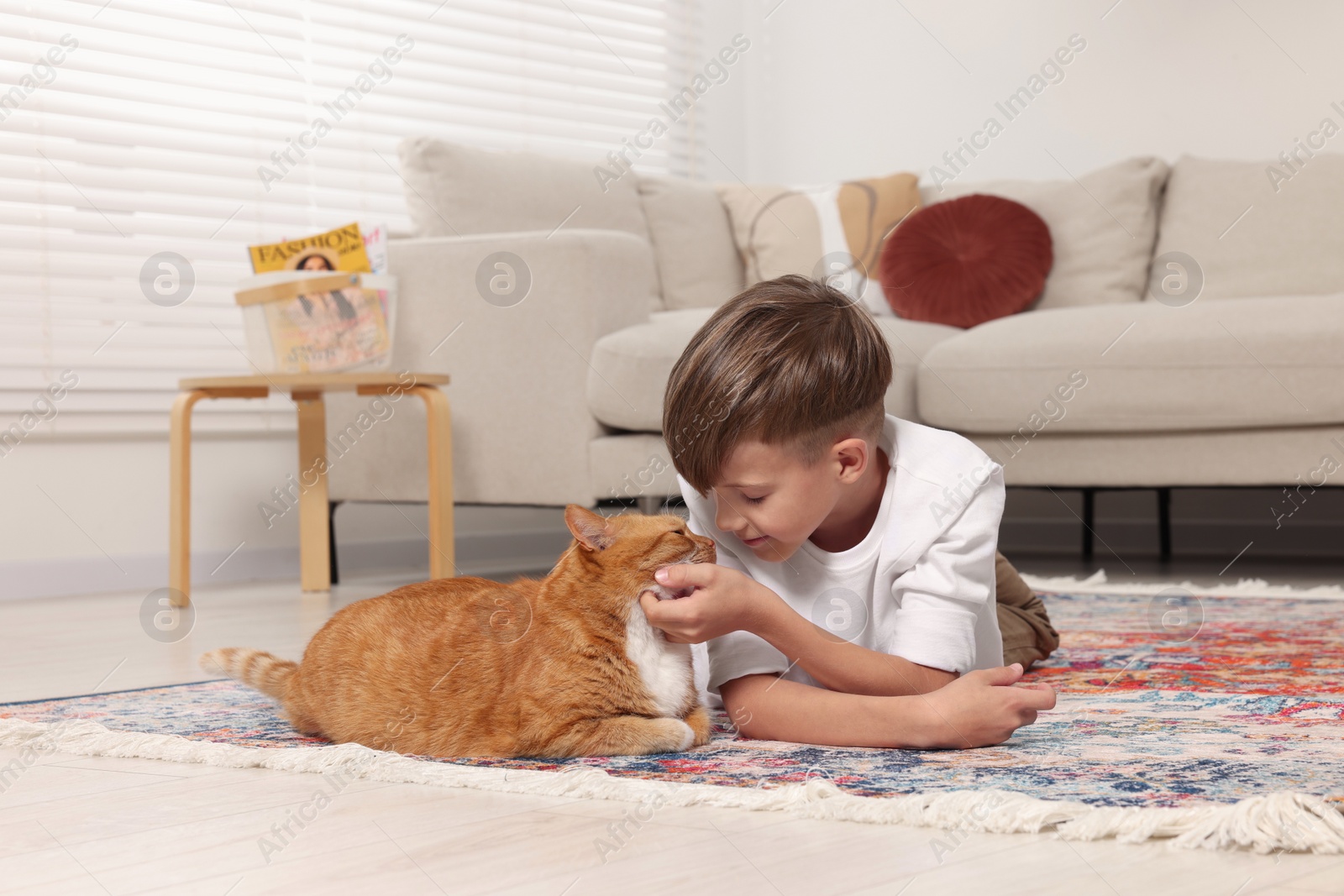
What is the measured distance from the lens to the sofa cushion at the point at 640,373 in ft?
8.46

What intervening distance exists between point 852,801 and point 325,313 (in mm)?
1936

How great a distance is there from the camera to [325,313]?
2605 mm

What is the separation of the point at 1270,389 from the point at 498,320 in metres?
1.65

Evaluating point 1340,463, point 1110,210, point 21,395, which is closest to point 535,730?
point 1340,463

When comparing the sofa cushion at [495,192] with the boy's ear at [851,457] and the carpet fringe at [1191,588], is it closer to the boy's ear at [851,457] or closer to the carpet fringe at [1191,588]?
the carpet fringe at [1191,588]

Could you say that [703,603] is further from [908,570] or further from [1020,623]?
[1020,623]

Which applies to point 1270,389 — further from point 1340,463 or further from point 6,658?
point 6,658

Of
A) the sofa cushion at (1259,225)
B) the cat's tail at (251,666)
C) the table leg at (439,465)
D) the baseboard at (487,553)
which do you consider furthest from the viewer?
the sofa cushion at (1259,225)

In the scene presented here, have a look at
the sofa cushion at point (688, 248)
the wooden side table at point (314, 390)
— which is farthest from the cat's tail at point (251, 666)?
the sofa cushion at point (688, 248)

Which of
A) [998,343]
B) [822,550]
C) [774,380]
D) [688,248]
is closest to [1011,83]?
[688,248]

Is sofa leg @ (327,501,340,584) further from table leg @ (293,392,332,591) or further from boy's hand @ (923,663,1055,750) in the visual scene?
boy's hand @ (923,663,1055,750)

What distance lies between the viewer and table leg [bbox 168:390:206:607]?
8.44 ft

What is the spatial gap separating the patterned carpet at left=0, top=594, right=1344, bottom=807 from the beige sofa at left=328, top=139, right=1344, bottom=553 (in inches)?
27.2

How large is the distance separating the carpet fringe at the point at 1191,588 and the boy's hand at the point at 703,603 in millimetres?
1540
